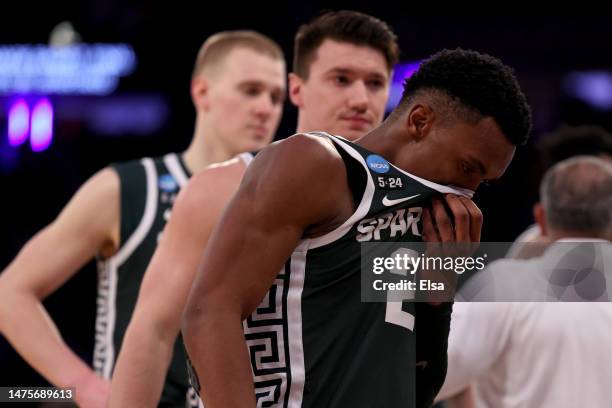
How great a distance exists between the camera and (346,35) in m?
3.16

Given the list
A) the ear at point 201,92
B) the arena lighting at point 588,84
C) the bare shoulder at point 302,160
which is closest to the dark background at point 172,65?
the arena lighting at point 588,84

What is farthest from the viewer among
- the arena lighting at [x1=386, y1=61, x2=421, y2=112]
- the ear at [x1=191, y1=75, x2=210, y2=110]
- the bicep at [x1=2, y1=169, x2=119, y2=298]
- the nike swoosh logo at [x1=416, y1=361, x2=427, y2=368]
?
the arena lighting at [x1=386, y1=61, x2=421, y2=112]

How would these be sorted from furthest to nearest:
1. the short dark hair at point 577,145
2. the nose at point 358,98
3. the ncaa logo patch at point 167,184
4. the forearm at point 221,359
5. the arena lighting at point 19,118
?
1. the arena lighting at point 19,118
2. the short dark hair at point 577,145
3. the ncaa logo patch at point 167,184
4. the nose at point 358,98
5. the forearm at point 221,359

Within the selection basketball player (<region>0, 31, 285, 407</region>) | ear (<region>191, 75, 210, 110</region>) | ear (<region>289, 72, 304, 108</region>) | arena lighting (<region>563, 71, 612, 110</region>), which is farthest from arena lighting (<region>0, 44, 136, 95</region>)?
ear (<region>289, 72, 304, 108</region>)

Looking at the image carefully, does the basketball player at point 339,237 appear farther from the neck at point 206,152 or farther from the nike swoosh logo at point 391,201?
the neck at point 206,152

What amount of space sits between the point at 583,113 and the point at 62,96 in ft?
15.1

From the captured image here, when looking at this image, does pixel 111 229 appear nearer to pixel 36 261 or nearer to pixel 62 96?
pixel 36 261

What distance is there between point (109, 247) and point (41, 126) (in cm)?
567

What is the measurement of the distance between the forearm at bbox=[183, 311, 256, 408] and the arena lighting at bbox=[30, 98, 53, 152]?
7.46 metres

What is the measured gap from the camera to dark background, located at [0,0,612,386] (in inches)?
339

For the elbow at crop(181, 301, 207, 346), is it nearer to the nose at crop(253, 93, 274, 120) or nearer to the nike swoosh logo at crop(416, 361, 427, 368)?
the nike swoosh logo at crop(416, 361, 427, 368)

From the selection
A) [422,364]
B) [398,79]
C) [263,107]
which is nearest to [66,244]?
[263,107]

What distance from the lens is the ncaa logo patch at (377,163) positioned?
76.4 inches

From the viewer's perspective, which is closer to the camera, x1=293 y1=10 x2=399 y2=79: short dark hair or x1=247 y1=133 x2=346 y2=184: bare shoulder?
x1=247 y1=133 x2=346 y2=184: bare shoulder
